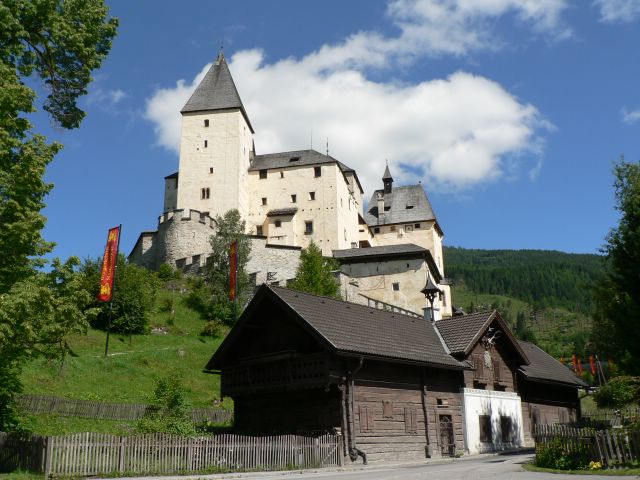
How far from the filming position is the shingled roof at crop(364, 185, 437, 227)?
89688 millimetres

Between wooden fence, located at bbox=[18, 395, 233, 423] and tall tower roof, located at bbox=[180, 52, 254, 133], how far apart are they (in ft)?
176

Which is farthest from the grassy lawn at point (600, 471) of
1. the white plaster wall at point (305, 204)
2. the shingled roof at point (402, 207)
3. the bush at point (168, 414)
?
the shingled roof at point (402, 207)

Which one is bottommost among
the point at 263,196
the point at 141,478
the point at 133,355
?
the point at 141,478

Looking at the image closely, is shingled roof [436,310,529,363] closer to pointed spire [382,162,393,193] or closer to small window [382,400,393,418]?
small window [382,400,393,418]

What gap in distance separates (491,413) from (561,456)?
11336 millimetres

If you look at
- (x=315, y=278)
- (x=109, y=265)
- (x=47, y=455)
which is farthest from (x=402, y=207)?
(x=47, y=455)

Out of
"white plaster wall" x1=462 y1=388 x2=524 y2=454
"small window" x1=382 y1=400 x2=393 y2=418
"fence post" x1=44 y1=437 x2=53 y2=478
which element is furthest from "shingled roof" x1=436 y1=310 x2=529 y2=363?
"fence post" x1=44 y1=437 x2=53 y2=478

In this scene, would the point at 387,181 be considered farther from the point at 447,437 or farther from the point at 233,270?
the point at 447,437

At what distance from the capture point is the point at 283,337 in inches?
984

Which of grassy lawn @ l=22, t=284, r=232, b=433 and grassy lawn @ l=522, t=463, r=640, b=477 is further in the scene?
grassy lawn @ l=22, t=284, r=232, b=433

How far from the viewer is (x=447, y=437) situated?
26953mm

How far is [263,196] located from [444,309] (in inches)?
1005

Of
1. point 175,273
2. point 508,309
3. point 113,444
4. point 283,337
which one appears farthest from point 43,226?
point 508,309

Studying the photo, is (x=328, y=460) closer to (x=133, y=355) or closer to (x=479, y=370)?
(x=479, y=370)
